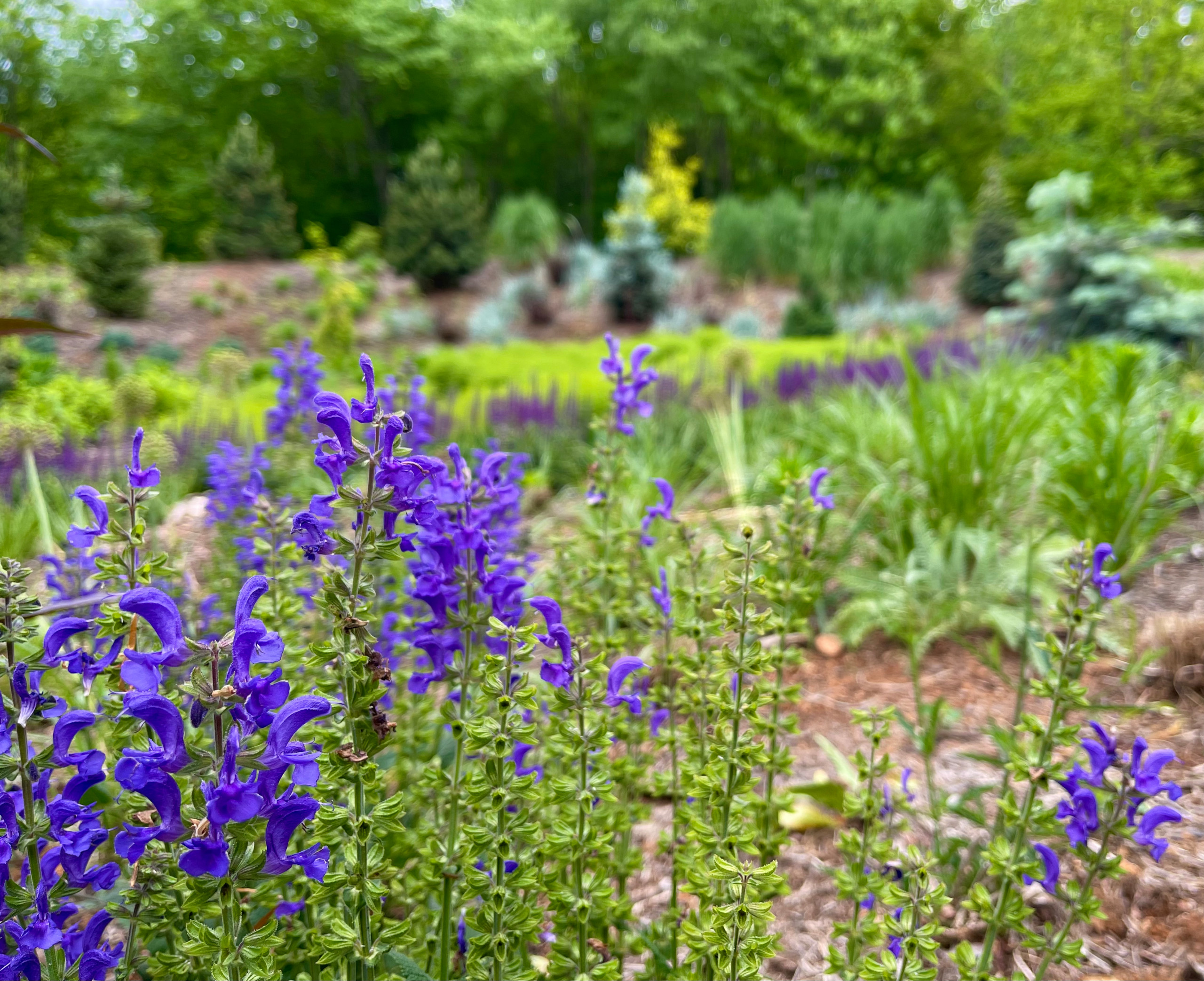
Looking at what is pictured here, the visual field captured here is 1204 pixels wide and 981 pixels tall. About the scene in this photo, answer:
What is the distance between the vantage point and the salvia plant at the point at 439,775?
75 centimetres

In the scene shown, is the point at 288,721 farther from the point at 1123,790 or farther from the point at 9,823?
the point at 1123,790

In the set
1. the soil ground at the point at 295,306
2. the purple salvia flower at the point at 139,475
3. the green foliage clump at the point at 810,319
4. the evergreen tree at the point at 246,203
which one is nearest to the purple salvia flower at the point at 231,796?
the purple salvia flower at the point at 139,475

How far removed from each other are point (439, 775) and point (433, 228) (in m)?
14.4

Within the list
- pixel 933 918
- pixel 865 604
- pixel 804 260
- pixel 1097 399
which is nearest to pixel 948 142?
pixel 804 260

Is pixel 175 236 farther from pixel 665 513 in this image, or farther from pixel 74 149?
pixel 665 513

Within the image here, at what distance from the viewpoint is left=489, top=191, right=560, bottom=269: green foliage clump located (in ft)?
50.3

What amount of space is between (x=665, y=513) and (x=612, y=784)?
2.04ft

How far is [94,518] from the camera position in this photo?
1.09m

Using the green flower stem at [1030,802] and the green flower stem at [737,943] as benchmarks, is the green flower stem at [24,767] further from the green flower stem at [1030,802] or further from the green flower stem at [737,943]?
the green flower stem at [1030,802]

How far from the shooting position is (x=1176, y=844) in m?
1.69

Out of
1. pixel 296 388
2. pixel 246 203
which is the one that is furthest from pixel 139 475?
pixel 246 203

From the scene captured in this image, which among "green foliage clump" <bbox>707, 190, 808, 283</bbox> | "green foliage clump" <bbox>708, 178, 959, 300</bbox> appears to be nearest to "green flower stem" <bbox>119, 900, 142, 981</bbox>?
"green foliage clump" <bbox>708, 178, 959, 300</bbox>

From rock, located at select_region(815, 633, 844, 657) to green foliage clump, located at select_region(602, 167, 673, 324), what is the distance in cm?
1102

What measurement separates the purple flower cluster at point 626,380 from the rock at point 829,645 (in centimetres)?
143
